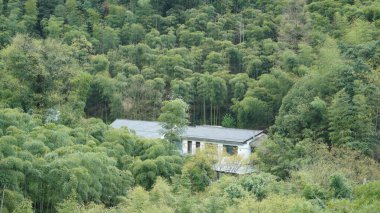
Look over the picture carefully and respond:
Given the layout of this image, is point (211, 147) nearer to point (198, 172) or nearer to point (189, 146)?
point (189, 146)

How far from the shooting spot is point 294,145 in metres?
19.1

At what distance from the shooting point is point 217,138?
22406mm

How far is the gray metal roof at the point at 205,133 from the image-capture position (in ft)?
72.9

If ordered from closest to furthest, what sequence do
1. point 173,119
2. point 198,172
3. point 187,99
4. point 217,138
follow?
point 198,172, point 173,119, point 217,138, point 187,99

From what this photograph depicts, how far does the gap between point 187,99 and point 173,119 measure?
7270 millimetres

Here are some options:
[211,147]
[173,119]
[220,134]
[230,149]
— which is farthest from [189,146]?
[173,119]

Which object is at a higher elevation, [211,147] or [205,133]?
[205,133]

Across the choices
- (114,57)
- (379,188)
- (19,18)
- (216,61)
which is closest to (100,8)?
(19,18)

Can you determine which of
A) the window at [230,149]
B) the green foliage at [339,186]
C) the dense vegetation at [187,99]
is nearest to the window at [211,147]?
the window at [230,149]

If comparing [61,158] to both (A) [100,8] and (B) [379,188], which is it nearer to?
(B) [379,188]

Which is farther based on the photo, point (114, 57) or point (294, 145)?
point (114, 57)

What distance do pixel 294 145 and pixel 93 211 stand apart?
8542 millimetres

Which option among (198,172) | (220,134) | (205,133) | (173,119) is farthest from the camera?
(205,133)

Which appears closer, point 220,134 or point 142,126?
point 220,134
